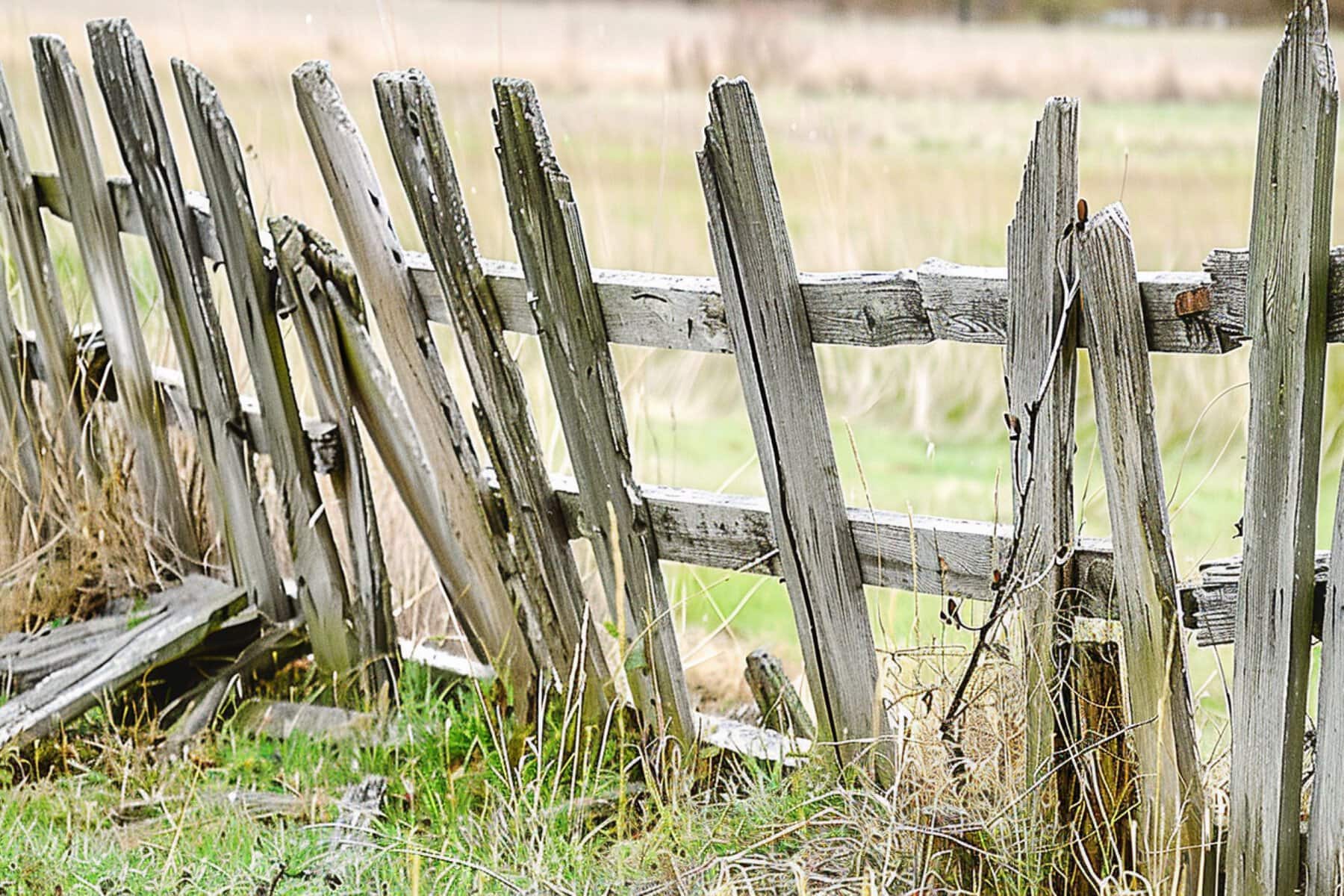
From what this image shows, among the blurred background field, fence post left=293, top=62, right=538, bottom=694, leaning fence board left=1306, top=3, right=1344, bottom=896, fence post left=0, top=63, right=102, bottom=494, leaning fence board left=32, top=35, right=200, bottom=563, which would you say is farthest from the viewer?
the blurred background field

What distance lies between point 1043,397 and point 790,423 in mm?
430

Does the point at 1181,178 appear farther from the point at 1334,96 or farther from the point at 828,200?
the point at 1334,96

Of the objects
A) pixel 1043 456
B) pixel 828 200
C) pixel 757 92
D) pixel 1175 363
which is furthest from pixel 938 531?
pixel 757 92

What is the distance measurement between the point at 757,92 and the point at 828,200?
A: 5.56 meters

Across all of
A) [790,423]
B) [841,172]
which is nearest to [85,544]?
[790,423]

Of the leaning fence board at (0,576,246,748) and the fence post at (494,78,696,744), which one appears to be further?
the leaning fence board at (0,576,246,748)

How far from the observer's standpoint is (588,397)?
91.3 inches

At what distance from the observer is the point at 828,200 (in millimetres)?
3891

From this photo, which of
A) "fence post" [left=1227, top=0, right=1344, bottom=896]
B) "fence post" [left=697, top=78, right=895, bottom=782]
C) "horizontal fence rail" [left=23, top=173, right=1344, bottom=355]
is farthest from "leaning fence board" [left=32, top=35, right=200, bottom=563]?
"fence post" [left=1227, top=0, right=1344, bottom=896]

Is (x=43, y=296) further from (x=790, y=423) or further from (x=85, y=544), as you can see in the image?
(x=790, y=423)

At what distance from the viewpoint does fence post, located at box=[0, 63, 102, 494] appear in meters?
3.24

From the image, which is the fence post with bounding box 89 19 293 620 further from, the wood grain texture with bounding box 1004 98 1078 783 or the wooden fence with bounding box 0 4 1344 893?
the wood grain texture with bounding box 1004 98 1078 783

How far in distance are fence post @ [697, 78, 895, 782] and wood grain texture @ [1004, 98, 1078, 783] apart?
0.26 metres

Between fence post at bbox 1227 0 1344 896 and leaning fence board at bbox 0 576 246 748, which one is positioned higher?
fence post at bbox 1227 0 1344 896
